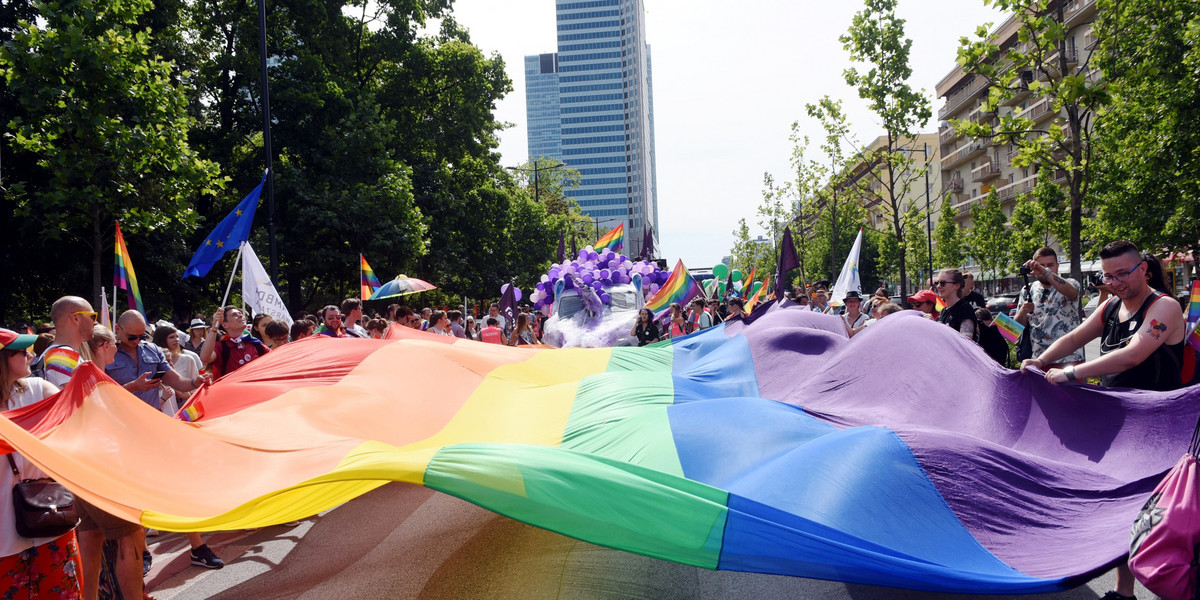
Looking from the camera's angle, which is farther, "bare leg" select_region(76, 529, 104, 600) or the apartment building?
the apartment building

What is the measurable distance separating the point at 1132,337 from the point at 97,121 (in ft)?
54.3

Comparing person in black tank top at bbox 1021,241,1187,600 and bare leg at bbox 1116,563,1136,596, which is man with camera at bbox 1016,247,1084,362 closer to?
person in black tank top at bbox 1021,241,1187,600

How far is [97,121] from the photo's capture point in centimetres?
1510

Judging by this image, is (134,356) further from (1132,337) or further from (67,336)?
(1132,337)

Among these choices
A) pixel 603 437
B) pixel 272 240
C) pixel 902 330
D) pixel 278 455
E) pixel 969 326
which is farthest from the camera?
pixel 272 240

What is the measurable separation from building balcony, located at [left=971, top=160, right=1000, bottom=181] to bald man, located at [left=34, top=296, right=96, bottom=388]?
6989 centimetres

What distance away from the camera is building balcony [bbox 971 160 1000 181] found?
65.1m

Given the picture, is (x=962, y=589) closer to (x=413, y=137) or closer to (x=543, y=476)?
(x=543, y=476)

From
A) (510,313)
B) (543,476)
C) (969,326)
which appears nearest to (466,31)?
(510,313)

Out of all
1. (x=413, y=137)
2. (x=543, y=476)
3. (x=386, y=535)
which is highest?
(x=413, y=137)

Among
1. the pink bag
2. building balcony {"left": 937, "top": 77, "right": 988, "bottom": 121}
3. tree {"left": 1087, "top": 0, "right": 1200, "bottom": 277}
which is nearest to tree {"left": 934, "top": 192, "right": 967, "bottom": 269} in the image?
building balcony {"left": 937, "top": 77, "right": 988, "bottom": 121}

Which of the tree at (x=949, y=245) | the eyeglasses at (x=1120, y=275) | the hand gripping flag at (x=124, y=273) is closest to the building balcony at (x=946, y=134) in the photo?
the tree at (x=949, y=245)

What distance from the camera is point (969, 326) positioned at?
7.02 m

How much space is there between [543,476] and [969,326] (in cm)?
504
